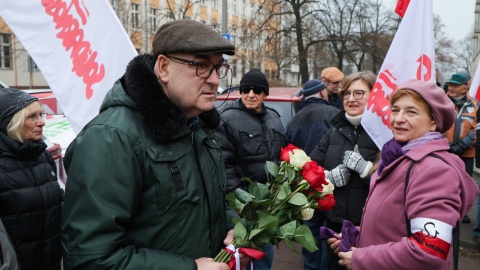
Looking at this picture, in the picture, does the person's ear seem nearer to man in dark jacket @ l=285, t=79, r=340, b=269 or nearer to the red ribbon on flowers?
the red ribbon on flowers

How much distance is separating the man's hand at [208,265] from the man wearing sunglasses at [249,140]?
6.38 ft

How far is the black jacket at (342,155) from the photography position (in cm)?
334

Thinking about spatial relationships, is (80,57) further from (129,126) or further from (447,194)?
(447,194)

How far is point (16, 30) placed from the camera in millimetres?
2518

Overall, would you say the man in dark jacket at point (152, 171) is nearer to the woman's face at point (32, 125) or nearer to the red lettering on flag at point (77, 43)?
the red lettering on flag at point (77, 43)

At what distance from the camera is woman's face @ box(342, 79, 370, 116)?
3453mm

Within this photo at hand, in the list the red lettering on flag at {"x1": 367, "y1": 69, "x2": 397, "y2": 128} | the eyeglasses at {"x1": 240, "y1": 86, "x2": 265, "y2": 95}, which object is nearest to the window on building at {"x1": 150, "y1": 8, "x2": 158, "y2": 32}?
the eyeglasses at {"x1": 240, "y1": 86, "x2": 265, "y2": 95}

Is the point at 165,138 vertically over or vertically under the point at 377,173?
over

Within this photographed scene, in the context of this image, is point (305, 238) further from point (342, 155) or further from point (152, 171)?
point (342, 155)

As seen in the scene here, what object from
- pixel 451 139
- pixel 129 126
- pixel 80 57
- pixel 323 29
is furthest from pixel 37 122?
pixel 323 29

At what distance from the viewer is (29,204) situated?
2.88 metres

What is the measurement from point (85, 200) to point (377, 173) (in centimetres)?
160

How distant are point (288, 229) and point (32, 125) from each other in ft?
6.73

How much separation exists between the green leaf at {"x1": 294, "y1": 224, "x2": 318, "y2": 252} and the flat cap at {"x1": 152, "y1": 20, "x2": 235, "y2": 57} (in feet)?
2.98
